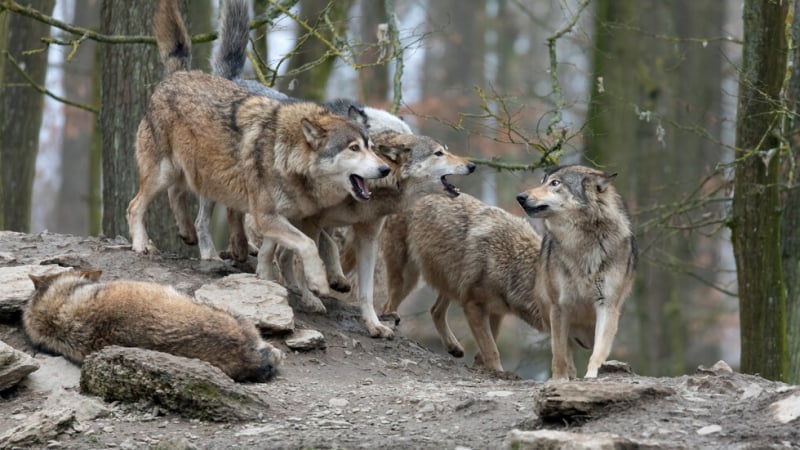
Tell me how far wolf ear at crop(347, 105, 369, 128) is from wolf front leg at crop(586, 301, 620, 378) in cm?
256

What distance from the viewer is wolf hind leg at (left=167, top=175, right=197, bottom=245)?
1062 cm

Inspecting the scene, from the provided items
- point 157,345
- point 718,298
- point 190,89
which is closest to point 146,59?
point 190,89

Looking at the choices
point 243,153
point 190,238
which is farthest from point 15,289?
point 190,238

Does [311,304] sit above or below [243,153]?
below

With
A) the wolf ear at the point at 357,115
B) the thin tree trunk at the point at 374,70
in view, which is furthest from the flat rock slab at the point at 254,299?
the thin tree trunk at the point at 374,70

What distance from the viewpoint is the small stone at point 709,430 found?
6.05 m

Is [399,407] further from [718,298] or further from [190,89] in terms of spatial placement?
[718,298]

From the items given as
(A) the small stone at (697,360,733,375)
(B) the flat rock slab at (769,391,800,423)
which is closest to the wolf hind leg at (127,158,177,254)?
(A) the small stone at (697,360,733,375)

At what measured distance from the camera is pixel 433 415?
268 inches

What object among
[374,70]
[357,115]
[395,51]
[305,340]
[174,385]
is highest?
[374,70]

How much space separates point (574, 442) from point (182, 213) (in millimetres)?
5980

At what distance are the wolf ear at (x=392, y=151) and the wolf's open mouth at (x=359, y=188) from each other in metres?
0.50

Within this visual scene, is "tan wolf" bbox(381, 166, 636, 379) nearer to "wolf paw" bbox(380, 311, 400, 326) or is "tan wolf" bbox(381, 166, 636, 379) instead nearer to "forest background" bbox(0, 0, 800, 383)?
"forest background" bbox(0, 0, 800, 383)

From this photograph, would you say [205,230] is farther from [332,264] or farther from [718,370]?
[718,370]
